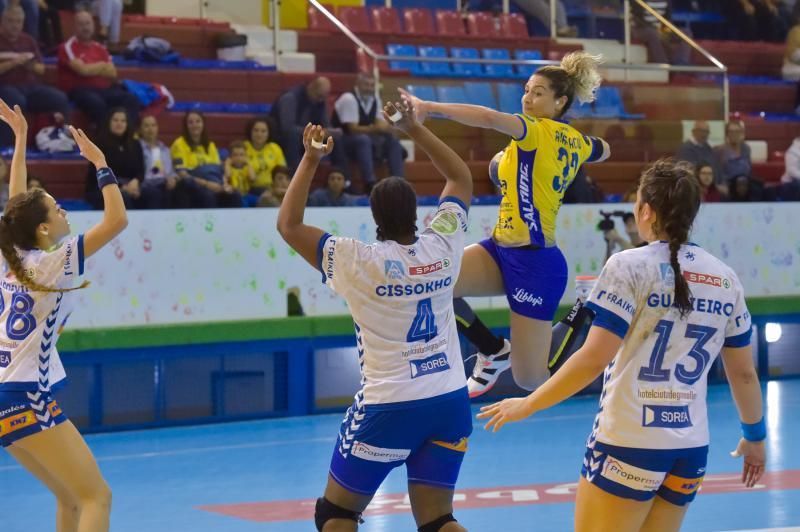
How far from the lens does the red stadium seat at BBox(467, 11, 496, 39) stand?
16.6m

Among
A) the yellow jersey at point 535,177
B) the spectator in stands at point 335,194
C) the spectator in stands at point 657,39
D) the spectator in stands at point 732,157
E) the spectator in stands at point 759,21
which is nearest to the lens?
the yellow jersey at point 535,177

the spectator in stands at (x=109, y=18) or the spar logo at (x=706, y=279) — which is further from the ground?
the spectator in stands at (x=109, y=18)

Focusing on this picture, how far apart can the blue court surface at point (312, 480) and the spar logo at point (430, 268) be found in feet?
8.71

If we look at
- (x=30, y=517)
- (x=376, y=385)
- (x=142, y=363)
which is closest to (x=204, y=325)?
(x=142, y=363)

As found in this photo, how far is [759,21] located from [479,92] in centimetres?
867

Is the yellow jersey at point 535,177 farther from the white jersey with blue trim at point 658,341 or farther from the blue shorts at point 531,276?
the white jersey with blue trim at point 658,341

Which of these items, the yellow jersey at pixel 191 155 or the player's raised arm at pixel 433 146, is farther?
the yellow jersey at pixel 191 155

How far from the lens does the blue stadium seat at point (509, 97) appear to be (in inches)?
481

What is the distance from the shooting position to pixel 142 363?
36.8 feet

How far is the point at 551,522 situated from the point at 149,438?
14.9 feet

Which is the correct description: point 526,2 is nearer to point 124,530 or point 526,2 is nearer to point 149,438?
point 149,438

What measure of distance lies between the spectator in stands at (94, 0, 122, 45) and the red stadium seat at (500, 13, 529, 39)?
492 centimetres

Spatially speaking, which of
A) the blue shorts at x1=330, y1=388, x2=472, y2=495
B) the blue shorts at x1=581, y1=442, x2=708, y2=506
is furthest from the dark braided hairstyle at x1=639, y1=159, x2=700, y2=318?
the blue shorts at x1=330, y1=388, x2=472, y2=495

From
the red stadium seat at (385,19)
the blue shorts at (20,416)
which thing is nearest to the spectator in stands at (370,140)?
the red stadium seat at (385,19)
